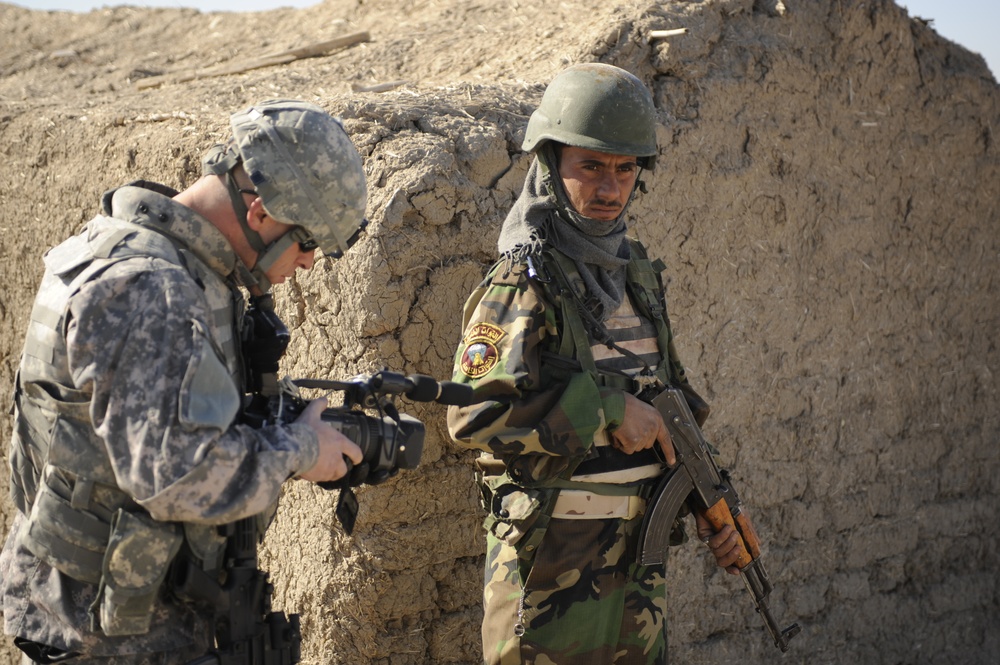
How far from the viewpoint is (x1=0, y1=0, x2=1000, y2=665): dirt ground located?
359 cm

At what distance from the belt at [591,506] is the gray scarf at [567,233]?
1.58ft

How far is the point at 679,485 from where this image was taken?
Answer: 10.3 feet

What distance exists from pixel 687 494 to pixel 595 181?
35.9 inches

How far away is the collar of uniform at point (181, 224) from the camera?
2354 millimetres

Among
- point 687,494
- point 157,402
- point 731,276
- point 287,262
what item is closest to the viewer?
point 157,402

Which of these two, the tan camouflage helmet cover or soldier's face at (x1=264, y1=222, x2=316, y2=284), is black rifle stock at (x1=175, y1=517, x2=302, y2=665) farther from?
the tan camouflage helmet cover

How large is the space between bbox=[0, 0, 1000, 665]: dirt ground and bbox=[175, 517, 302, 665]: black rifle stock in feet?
3.42

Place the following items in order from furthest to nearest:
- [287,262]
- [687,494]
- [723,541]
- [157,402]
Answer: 1. [723,541]
2. [687,494]
3. [287,262]
4. [157,402]

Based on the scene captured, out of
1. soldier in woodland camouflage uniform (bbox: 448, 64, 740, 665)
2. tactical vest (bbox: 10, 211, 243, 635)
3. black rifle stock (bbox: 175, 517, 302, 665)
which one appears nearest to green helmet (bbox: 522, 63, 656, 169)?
soldier in woodland camouflage uniform (bbox: 448, 64, 740, 665)

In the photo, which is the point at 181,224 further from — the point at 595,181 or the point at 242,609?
the point at 595,181

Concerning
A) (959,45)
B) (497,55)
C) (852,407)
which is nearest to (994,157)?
(959,45)

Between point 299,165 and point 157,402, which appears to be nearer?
point 157,402

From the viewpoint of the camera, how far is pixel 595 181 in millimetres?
3100

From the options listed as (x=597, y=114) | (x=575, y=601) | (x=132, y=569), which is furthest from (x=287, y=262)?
(x=575, y=601)
